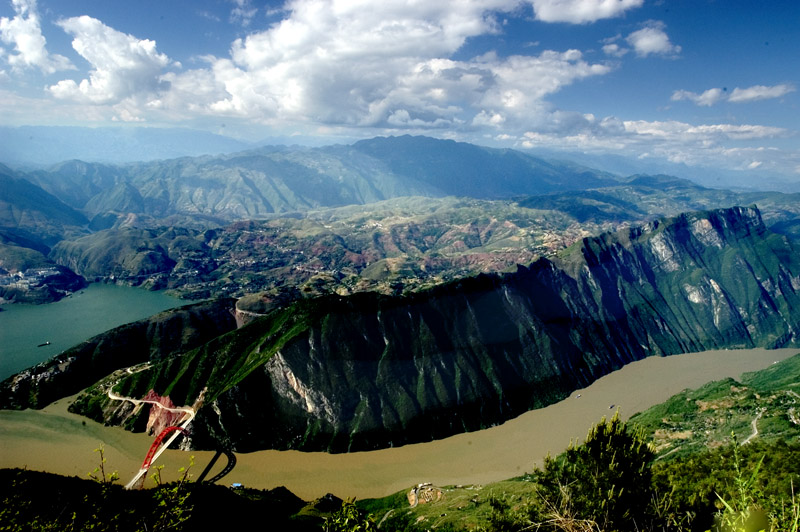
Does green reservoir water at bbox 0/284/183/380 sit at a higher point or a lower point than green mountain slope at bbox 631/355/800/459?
higher

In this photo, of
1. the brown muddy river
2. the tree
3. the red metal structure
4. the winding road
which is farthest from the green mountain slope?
the red metal structure

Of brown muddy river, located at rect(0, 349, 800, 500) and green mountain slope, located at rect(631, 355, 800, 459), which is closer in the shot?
green mountain slope, located at rect(631, 355, 800, 459)

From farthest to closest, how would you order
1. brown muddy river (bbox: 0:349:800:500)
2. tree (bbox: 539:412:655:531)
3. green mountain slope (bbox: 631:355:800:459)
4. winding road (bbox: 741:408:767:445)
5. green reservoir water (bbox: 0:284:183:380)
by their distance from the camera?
green reservoir water (bbox: 0:284:183:380) → brown muddy river (bbox: 0:349:800:500) → green mountain slope (bbox: 631:355:800:459) → winding road (bbox: 741:408:767:445) → tree (bbox: 539:412:655:531)

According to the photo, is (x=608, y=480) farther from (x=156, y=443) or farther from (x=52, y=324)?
(x=52, y=324)

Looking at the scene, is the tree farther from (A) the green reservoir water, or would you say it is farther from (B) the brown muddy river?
(A) the green reservoir water

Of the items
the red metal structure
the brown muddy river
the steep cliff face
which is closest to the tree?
the brown muddy river

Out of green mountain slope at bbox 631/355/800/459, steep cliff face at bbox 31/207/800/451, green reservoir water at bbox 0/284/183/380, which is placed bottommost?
green mountain slope at bbox 631/355/800/459

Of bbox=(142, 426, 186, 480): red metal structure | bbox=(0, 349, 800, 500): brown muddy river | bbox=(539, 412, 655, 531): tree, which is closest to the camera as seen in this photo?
bbox=(539, 412, 655, 531): tree

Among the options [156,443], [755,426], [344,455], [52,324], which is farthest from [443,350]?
[52,324]

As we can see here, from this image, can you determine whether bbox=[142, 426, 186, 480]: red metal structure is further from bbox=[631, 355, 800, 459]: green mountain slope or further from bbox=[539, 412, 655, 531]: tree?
bbox=[631, 355, 800, 459]: green mountain slope
